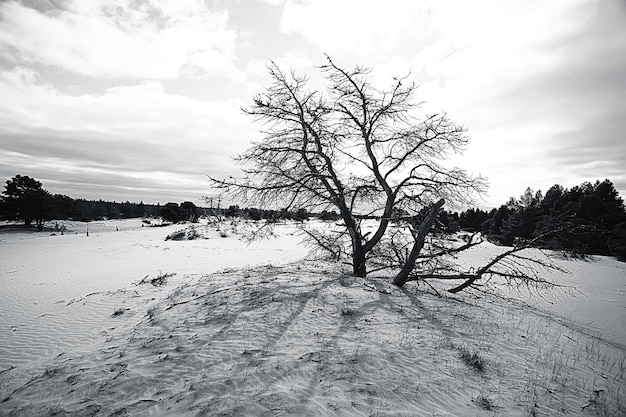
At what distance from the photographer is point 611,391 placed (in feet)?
15.4

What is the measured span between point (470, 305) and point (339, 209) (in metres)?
5.49

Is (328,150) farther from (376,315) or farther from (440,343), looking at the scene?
(440,343)

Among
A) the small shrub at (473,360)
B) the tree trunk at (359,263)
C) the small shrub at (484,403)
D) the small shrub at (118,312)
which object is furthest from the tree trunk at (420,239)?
the small shrub at (118,312)

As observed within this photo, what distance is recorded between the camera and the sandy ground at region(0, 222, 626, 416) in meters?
4.29

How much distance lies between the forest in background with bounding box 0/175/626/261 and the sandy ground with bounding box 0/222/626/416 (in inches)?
107

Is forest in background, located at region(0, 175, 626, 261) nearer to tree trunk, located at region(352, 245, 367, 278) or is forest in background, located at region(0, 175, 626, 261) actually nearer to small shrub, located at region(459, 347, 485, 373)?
tree trunk, located at region(352, 245, 367, 278)

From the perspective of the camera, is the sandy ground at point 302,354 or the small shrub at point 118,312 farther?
the small shrub at point 118,312

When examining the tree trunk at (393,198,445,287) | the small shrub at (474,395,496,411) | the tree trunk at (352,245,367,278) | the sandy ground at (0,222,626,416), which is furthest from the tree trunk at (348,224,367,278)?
the small shrub at (474,395,496,411)

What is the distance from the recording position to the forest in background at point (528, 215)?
912 cm

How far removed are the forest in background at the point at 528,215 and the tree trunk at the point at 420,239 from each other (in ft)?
2.20

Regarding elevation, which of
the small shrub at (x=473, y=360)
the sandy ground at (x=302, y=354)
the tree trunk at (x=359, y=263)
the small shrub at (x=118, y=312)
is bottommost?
the small shrub at (x=118, y=312)

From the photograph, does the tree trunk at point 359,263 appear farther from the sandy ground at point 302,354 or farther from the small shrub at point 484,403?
the small shrub at point 484,403

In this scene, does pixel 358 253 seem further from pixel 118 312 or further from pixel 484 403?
pixel 118 312

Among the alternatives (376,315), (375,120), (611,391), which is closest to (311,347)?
(376,315)
